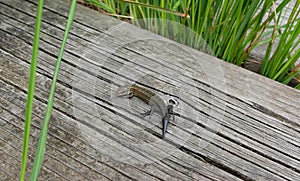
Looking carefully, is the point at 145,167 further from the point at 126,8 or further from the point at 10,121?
the point at 126,8

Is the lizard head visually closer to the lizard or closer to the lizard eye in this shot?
the lizard

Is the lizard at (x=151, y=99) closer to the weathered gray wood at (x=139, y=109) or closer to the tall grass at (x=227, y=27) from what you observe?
the weathered gray wood at (x=139, y=109)

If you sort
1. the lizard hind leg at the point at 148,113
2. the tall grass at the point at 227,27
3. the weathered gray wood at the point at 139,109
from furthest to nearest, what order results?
the tall grass at the point at 227,27, the lizard hind leg at the point at 148,113, the weathered gray wood at the point at 139,109

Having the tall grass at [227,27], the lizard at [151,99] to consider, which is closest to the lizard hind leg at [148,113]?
the lizard at [151,99]

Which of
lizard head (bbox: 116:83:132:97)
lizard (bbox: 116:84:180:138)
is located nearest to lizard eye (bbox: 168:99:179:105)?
lizard (bbox: 116:84:180:138)

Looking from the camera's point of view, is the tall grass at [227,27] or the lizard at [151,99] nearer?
the lizard at [151,99]

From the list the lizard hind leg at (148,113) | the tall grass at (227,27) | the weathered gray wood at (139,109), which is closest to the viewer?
the weathered gray wood at (139,109)

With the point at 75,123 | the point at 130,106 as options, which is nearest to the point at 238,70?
the point at 130,106
